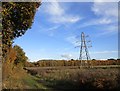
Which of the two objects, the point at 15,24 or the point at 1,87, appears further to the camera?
the point at 15,24

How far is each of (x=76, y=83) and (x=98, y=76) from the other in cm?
232

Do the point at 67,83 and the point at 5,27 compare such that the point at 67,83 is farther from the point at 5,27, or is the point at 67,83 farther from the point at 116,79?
the point at 5,27

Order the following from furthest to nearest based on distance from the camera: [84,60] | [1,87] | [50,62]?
1. [50,62]
2. [84,60]
3. [1,87]

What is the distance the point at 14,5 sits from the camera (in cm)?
1920

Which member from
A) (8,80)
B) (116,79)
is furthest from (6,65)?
(116,79)

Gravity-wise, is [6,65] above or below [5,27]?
below

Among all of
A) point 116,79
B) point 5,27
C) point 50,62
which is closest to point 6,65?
point 5,27

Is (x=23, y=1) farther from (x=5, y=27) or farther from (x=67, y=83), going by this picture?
(x=67, y=83)

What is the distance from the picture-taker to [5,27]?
19422mm

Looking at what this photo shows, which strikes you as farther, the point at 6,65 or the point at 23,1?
the point at 23,1

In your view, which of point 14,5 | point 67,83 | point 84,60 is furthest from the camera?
point 84,60

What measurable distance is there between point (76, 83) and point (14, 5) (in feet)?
27.0

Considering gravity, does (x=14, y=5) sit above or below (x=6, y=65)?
above

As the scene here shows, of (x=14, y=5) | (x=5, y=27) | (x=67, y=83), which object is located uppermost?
(x=14, y=5)
